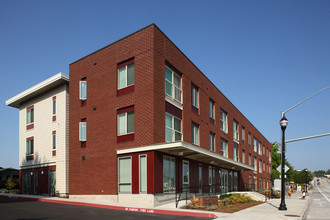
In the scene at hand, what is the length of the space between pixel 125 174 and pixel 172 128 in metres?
4.94

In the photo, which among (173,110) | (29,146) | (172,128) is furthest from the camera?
(29,146)

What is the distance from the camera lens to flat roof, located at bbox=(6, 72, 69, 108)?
95.1ft

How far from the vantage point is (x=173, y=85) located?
25078mm

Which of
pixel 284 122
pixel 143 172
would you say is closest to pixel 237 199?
pixel 284 122

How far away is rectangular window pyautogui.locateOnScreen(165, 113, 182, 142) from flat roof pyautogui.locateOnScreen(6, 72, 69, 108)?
10.9 metres

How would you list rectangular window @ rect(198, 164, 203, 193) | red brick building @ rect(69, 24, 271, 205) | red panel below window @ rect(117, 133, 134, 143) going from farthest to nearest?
rectangular window @ rect(198, 164, 203, 193) → red panel below window @ rect(117, 133, 134, 143) → red brick building @ rect(69, 24, 271, 205)

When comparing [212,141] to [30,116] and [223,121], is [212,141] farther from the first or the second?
[30,116]

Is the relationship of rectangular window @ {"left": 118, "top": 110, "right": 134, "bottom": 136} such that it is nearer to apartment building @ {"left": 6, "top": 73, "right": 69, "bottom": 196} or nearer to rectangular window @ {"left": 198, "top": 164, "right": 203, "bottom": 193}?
apartment building @ {"left": 6, "top": 73, "right": 69, "bottom": 196}

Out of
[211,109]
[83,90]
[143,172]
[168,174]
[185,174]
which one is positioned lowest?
[185,174]

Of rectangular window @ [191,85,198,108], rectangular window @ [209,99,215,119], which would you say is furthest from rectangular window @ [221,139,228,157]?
rectangular window @ [191,85,198,108]

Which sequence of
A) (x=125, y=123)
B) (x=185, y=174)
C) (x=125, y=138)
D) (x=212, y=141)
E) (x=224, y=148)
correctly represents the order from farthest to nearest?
(x=224, y=148), (x=212, y=141), (x=185, y=174), (x=125, y=123), (x=125, y=138)

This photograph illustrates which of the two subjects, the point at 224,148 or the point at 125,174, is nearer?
the point at 125,174

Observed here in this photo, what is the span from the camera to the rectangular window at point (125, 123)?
74.7 ft

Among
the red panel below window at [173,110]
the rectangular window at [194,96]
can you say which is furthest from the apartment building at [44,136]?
the rectangular window at [194,96]
